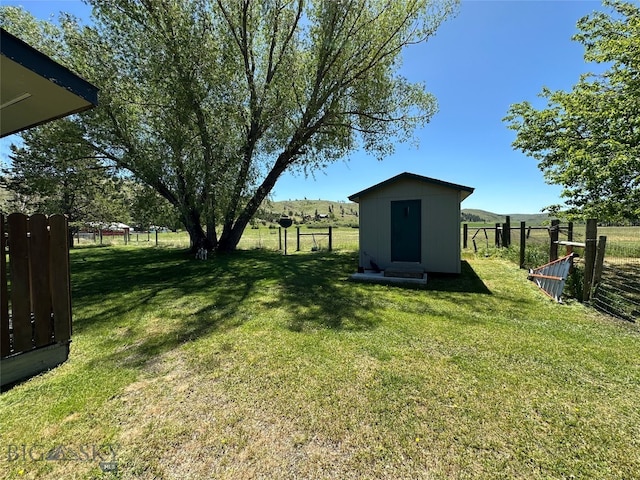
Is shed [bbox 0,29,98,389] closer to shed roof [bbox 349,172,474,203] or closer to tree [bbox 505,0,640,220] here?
shed roof [bbox 349,172,474,203]

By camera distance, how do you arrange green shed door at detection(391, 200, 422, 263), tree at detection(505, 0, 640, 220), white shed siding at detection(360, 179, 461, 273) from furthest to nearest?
1. green shed door at detection(391, 200, 422, 263)
2. white shed siding at detection(360, 179, 461, 273)
3. tree at detection(505, 0, 640, 220)

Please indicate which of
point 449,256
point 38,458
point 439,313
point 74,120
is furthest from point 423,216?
point 74,120

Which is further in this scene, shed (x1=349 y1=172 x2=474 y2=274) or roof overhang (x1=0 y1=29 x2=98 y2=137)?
shed (x1=349 y1=172 x2=474 y2=274)

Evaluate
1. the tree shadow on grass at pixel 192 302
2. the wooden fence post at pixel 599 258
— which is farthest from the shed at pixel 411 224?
the wooden fence post at pixel 599 258

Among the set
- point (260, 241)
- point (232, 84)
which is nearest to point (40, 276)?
point (232, 84)

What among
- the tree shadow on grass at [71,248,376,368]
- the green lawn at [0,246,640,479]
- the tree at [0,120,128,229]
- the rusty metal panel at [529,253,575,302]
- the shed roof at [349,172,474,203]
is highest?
the tree at [0,120,128,229]

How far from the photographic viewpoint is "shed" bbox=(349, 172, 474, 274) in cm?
749

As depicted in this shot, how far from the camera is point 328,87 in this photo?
11.3m

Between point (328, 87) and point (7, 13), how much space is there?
11.2 metres

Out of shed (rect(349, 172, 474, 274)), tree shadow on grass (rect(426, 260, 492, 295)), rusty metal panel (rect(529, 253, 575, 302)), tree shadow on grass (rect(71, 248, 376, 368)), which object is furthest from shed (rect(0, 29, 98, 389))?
rusty metal panel (rect(529, 253, 575, 302))

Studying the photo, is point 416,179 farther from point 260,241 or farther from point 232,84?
point 260,241

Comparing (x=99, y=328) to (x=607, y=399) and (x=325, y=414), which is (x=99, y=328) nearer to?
(x=325, y=414)

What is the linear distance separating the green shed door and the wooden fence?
273 inches

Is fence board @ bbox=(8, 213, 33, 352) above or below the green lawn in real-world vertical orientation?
above
